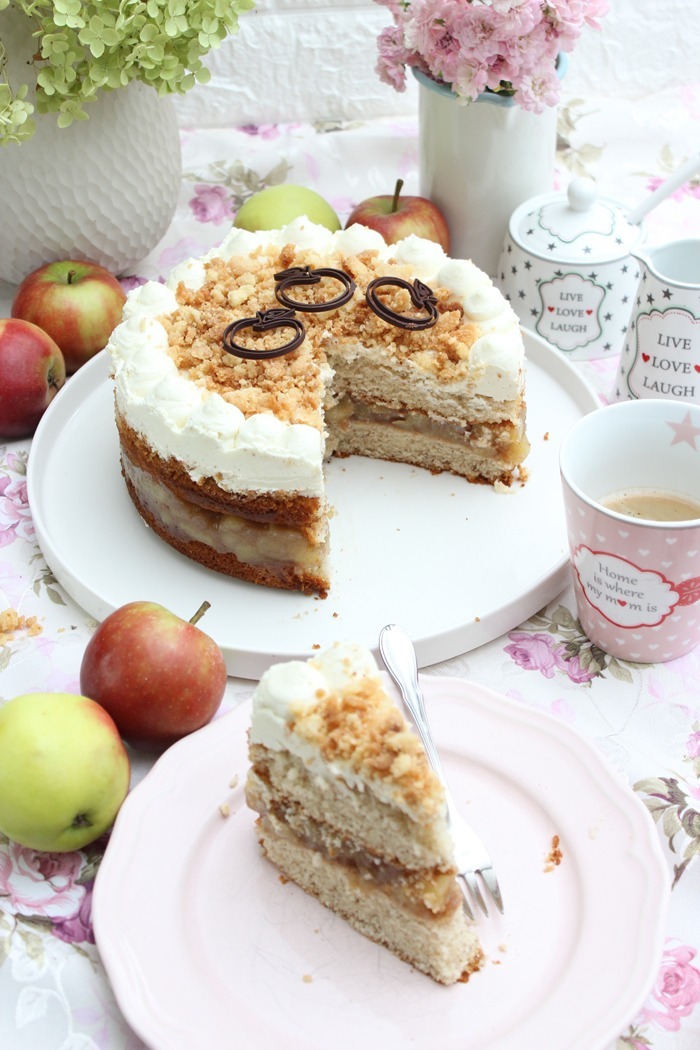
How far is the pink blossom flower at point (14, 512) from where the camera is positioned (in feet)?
9.64

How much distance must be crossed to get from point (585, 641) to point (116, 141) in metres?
2.07

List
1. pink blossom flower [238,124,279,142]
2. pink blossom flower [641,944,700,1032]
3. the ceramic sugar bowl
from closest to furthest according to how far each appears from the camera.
Result: pink blossom flower [641,944,700,1032], the ceramic sugar bowl, pink blossom flower [238,124,279,142]

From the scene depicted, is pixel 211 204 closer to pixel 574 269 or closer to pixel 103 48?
pixel 103 48

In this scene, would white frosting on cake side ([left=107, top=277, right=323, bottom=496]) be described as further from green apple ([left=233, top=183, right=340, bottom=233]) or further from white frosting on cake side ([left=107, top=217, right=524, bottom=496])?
green apple ([left=233, top=183, right=340, bottom=233])

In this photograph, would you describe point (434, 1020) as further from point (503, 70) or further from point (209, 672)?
point (503, 70)

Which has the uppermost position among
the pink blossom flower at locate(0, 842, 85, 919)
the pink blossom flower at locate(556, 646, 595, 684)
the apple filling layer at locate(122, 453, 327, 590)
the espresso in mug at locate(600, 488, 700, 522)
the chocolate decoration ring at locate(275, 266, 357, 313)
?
the chocolate decoration ring at locate(275, 266, 357, 313)

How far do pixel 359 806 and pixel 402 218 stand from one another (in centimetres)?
221

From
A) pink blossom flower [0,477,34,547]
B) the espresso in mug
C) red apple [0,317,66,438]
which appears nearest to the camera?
the espresso in mug

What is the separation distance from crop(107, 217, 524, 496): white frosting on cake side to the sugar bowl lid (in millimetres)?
350

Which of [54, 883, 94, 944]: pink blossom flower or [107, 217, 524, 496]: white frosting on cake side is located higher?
[107, 217, 524, 496]: white frosting on cake side

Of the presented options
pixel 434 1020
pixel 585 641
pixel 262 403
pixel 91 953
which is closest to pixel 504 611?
pixel 585 641

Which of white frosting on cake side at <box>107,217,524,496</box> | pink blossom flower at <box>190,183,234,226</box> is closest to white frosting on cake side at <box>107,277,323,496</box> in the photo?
white frosting on cake side at <box>107,217,524,496</box>

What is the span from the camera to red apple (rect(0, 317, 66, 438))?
3.08 m

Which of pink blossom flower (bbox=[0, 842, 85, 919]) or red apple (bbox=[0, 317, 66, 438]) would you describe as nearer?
pink blossom flower (bbox=[0, 842, 85, 919])
